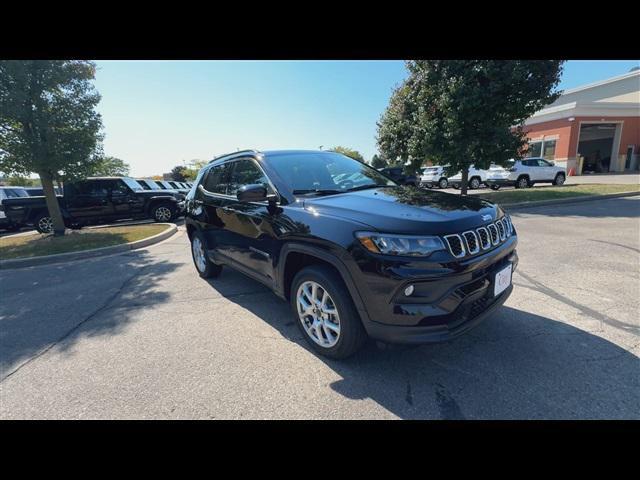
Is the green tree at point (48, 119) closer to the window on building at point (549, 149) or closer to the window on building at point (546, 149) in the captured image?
the window on building at point (546, 149)

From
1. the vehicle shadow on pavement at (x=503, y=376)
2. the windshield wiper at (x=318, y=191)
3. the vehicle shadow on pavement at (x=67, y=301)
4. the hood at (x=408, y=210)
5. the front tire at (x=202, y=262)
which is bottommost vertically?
the vehicle shadow on pavement at (x=67, y=301)

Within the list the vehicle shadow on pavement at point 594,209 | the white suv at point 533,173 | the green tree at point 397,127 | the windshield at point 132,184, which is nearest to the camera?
the vehicle shadow on pavement at point 594,209

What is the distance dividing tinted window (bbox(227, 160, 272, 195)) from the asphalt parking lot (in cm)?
146

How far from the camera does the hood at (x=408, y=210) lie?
2.11 metres

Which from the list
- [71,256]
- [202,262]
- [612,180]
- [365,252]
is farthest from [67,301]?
[612,180]

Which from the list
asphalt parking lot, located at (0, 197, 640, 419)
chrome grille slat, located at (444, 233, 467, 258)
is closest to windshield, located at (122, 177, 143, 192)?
asphalt parking lot, located at (0, 197, 640, 419)

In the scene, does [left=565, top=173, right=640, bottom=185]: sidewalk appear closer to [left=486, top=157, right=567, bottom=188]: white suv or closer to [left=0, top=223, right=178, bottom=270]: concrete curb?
[left=486, top=157, right=567, bottom=188]: white suv

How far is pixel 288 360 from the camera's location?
269 centimetres

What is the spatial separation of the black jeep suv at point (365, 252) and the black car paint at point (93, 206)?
990 cm

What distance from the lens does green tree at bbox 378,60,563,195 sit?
10.4 metres

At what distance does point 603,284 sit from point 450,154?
8861 millimetres

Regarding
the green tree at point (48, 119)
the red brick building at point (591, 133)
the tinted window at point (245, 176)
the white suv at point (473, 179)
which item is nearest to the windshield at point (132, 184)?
the green tree at point (48, 119)

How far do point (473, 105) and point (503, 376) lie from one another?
35.2ft

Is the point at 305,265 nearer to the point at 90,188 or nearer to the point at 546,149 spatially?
the point at 90,188
